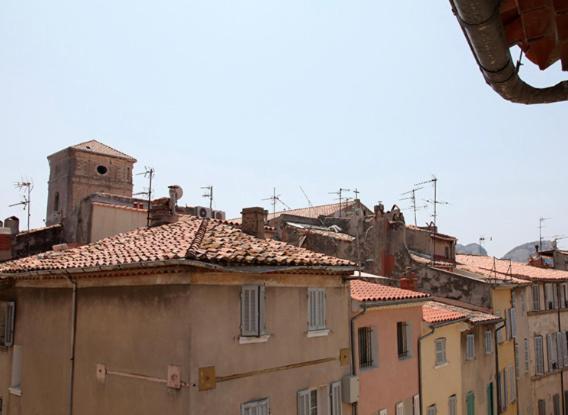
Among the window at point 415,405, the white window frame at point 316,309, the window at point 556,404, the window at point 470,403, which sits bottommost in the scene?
the window at point 556,404

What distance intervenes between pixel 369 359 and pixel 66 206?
3756 cm

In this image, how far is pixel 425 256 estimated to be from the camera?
30391 mm

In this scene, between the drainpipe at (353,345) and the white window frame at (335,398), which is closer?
the white window frame at (335,398)

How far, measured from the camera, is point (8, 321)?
52.1ft

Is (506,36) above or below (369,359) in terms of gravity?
above

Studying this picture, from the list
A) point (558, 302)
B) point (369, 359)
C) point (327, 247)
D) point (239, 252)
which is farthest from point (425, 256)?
point (239, 252)

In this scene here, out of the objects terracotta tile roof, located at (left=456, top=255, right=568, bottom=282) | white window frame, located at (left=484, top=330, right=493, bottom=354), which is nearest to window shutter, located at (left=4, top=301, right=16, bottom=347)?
white window frame, located at (left=484, top=330, right=493, bottom=354)

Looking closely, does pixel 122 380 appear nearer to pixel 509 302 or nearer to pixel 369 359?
pixel 369 359

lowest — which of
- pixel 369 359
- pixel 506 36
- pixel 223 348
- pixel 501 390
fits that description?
pixel 501 390

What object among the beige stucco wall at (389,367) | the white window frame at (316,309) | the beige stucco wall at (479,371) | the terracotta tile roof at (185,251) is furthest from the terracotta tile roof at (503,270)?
the terracotta tile roof at (185,251)

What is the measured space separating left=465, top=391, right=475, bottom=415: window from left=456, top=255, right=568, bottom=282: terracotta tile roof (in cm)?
769

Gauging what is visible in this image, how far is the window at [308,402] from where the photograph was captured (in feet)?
43.9

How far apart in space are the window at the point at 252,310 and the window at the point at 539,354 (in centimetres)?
2606

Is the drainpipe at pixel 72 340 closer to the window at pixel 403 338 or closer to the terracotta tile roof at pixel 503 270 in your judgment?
the window at pixel 403 338
